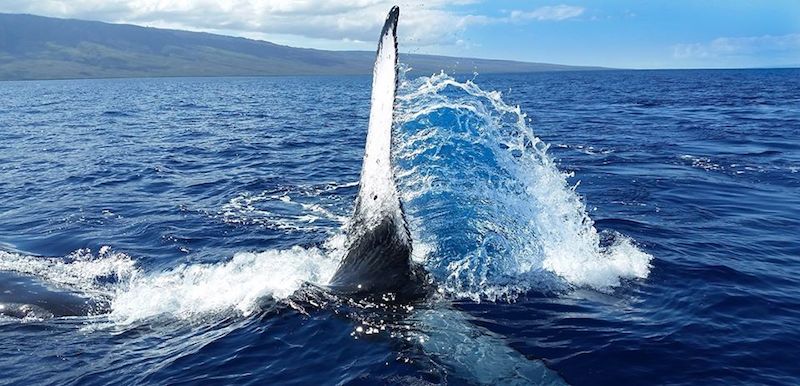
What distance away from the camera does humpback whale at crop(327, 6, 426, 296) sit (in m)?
8.20

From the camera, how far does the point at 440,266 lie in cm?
1159

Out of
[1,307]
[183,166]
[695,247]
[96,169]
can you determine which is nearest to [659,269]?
[695,247]

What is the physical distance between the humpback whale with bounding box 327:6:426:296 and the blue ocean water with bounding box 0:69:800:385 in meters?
0.48

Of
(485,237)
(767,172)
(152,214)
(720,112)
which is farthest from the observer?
(720,112)

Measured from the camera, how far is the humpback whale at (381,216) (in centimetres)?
820

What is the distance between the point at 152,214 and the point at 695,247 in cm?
1461

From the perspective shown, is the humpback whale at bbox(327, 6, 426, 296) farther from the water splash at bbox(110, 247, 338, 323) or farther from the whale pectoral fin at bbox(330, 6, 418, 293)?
the water splash at bbox(110, 247, 338, 323)

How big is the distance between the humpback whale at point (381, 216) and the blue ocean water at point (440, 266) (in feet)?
1.56

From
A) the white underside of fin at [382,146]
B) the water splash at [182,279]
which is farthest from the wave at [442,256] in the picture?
the white underside of fin at [382,146]

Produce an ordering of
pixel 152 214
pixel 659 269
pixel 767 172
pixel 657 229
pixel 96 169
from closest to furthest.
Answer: pixel 659 269 < pixel 657 229 < pixel 152 214 < pixel 767 172 < pixel 96 169

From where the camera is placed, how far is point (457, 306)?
9664 mm

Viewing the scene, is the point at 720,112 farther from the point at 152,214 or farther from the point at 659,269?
the point at 152,214

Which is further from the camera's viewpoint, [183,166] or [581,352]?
[183,166]

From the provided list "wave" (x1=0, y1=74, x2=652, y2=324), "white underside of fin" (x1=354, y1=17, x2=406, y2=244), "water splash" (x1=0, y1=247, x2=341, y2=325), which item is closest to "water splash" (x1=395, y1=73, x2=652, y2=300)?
"wave" (x1=0, y1=74, x2=652, y2=324)
